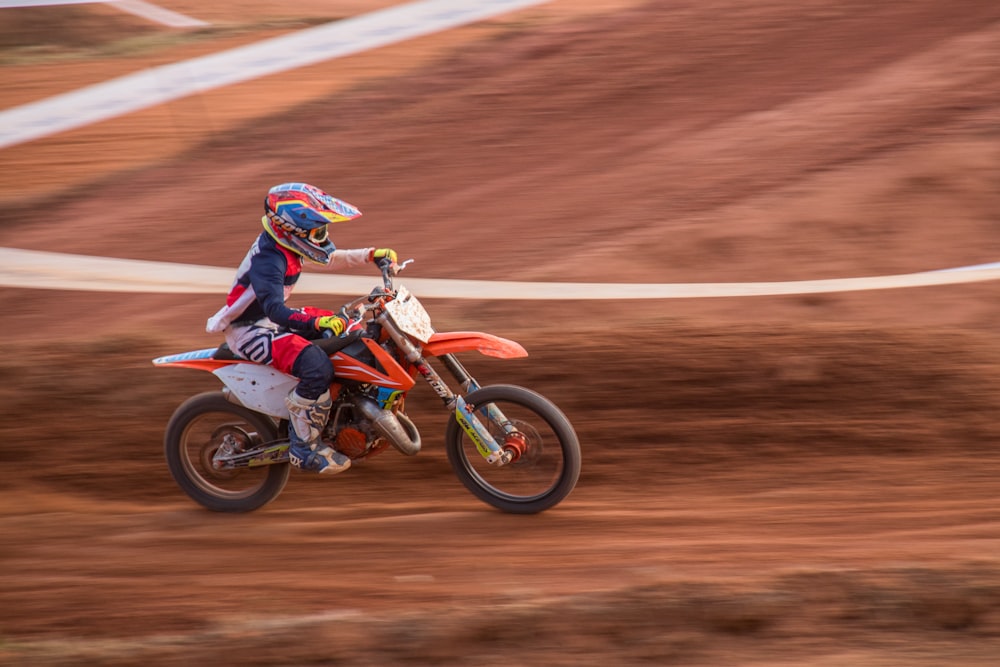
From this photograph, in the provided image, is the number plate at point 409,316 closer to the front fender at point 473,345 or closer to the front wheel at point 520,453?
the front fender at point 473,345

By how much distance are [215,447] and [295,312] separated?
121cm

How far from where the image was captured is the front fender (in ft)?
19.6

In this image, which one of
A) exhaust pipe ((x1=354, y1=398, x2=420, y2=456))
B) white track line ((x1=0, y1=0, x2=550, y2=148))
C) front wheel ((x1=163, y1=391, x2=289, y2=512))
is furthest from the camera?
white track line ((x1=0, y1=0, x2=550, y2=148))

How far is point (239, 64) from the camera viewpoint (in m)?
15.1

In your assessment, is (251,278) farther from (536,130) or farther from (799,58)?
(799,58)

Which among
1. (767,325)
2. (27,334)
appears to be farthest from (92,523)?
(767,325)

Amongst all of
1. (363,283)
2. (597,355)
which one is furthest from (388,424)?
(363,283)

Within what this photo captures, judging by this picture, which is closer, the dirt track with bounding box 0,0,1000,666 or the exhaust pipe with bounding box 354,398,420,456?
the dirt track with bounding box 0,0,1000,666

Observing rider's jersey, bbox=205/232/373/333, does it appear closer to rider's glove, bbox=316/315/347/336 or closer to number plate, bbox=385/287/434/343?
rider's glove, bbox=316/315/347/336

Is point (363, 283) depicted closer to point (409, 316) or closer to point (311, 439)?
point (311, 439)

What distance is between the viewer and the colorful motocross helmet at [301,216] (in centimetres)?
593

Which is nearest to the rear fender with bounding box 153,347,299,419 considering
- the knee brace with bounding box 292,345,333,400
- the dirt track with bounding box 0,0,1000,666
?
the knee brace with bounding box 292,345,333,400

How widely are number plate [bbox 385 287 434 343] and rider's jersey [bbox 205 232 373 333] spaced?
32 cm

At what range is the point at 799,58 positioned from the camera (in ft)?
46.0
